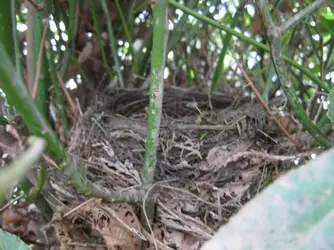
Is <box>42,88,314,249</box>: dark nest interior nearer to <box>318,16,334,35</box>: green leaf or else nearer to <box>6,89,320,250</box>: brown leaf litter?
<box>6,89,320,250</box>: brown leaf litter

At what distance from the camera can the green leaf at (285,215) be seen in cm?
27

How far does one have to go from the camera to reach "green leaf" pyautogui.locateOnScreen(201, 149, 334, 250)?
27cm

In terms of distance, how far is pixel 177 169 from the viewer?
76 centimetres

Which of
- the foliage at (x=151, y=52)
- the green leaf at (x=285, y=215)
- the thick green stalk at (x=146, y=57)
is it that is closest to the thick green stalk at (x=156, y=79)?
the foliage at (x=151, y=52)

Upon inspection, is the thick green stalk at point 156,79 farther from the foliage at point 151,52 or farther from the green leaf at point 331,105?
the green leaf at point 331,105

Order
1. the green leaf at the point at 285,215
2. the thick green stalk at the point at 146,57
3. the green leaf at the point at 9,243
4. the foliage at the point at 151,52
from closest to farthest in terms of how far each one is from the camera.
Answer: the green leaf at the point at 285,215, the green leaf at the point at 9,243, the foliage at the point at 151,52, the thick green stalk at the point at 146,57

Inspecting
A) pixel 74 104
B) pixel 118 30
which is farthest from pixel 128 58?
pixel 74 104

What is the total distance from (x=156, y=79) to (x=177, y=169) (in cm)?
24

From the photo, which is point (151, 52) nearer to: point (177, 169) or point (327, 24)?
point (177, 169)

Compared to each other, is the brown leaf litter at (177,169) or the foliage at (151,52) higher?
the foliage at (151,52)

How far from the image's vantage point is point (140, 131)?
0.88m

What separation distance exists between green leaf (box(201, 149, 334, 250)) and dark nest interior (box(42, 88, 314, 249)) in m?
0.32

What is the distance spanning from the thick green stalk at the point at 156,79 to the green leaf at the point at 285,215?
286mm

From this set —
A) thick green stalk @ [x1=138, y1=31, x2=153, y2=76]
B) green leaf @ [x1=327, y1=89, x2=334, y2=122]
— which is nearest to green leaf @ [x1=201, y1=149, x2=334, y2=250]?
green leaf @ [x1=327, y1=89, x2=334, y2=122]
